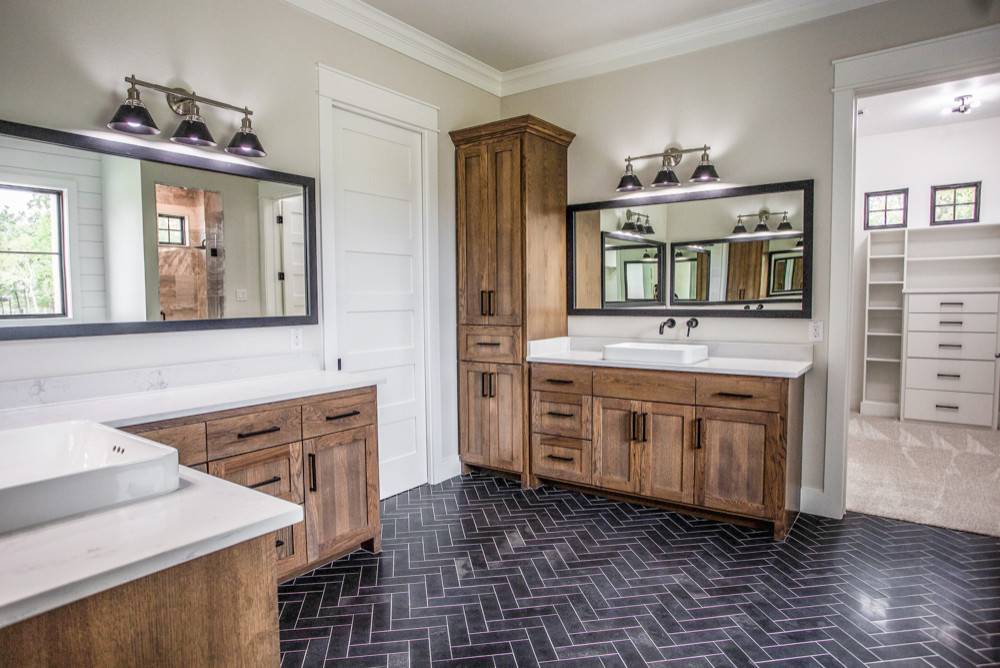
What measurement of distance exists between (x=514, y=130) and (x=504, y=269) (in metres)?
0.98

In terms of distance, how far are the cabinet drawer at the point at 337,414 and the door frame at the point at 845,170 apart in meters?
2.77

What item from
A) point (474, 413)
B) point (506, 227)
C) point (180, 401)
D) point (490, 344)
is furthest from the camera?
point (474, 413)

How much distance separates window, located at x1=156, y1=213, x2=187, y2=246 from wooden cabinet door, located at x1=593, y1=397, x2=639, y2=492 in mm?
2604

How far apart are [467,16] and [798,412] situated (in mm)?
3279

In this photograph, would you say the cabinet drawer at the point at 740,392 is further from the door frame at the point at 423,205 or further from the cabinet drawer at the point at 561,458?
the door frame at the point at 423,205

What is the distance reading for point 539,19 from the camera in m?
3.87

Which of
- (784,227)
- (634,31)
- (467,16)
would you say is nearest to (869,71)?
(784,227)

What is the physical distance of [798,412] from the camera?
11.8 ft

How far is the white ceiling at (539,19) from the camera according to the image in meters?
3.66

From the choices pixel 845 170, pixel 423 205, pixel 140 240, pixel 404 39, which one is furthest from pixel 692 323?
pixel 140 240

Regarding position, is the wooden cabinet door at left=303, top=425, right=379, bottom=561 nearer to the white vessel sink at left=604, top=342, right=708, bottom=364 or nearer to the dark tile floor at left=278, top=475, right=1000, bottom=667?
the dark tile floor at left=278, top=475, right=1000, bottom=667

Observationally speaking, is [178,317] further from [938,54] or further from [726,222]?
[938,54]

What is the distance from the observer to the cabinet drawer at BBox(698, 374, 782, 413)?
3287mm

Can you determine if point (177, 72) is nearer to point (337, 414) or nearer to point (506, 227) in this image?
point (337, 414)
